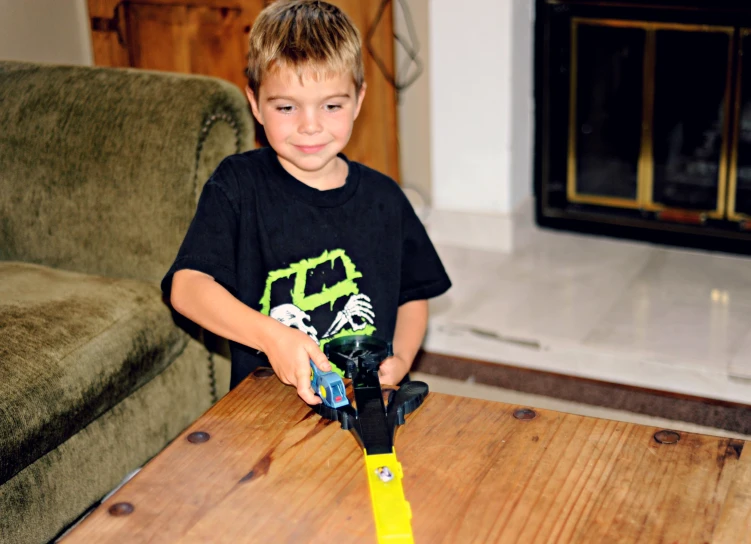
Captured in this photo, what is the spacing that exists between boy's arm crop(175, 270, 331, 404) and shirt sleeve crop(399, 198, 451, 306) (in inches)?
11.0

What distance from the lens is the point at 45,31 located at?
2.59 metres

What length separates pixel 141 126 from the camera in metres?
1.61

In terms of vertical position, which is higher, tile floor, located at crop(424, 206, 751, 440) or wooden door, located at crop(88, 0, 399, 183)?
wooden door, located at crop(88, 0, 399, 183)

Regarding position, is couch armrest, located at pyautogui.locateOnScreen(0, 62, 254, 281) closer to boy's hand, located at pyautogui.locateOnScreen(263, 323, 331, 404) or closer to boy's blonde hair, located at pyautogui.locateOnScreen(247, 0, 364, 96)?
boy's blonde hair, located at pyautogui.locateOnScreen(247, 0, 364, 96)

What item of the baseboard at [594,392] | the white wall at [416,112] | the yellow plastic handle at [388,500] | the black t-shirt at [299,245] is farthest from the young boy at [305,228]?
the white wall at [416,112]

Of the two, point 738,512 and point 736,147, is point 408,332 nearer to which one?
point 738,512

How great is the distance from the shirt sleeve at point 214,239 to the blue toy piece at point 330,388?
24cm

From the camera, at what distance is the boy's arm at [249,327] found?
989 mm

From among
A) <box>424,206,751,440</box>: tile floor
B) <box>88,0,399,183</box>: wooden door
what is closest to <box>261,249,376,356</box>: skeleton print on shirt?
<box>424,206,751,440</box>: tile floor

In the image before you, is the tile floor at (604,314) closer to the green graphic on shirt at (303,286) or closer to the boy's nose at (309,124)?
the green graphic on shirt at (303,286)

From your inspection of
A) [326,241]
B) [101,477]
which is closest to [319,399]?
[326,241]

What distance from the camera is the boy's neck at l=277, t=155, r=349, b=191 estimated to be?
125cm

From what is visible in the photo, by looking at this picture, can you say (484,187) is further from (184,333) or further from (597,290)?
(184,333)

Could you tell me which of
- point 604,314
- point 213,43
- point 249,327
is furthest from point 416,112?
point 249,327
